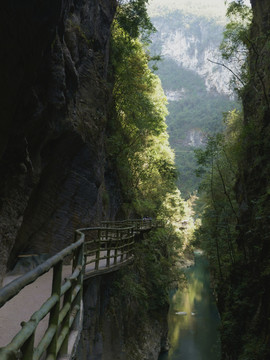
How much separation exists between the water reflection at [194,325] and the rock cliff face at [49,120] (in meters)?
15.6

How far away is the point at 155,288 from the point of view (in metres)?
21.2

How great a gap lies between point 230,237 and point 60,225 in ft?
40.0

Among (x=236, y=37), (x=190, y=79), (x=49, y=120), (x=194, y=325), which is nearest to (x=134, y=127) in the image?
(x=236, y=37)

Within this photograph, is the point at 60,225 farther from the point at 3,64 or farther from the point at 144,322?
the point at 144,322

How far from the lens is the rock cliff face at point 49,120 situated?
5.25 meters

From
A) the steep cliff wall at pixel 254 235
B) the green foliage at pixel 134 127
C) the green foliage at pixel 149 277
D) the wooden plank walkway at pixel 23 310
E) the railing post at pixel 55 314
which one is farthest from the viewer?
the green foliage at pixel 134 127

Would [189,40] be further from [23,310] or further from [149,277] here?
[23,310]

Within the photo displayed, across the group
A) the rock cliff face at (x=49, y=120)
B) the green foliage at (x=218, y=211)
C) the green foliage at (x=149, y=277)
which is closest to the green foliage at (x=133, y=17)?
the rock cliff face at (x=49, y=120)

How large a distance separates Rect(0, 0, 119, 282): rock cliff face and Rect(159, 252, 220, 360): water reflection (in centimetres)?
1561

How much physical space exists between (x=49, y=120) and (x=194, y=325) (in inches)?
950

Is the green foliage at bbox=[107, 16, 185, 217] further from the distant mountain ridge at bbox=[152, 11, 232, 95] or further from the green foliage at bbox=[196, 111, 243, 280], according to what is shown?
the distant mountain ridge at bbox=[152, 11, 232, 95]

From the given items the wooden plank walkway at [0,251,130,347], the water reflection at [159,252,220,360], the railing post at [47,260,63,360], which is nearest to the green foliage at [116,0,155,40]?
the wooden plank walkway at [0,251,130,347]

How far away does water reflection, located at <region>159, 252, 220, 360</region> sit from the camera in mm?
21748

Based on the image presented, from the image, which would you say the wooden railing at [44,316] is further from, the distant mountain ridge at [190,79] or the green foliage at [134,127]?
the distant mountain ridge at [190,79]
